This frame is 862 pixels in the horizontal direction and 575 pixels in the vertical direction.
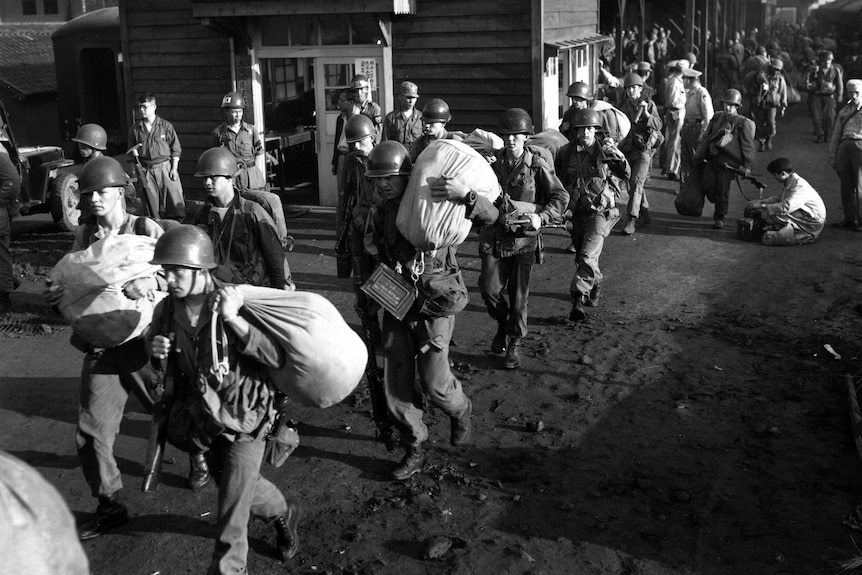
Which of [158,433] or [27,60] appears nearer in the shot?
[158,433]

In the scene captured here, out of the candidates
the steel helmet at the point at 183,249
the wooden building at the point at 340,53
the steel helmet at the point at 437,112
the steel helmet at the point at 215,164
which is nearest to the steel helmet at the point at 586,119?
the steel helmet at the point at 437,112

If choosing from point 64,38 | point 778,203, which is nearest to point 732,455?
point 778,203

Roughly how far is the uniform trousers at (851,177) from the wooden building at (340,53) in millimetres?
3907

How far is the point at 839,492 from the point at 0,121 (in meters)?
10.4

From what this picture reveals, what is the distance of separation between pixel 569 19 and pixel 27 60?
15543mm

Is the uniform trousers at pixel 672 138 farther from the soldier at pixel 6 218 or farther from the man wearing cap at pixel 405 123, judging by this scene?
the soldier at pixel 6 218

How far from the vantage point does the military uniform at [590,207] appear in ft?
28.6

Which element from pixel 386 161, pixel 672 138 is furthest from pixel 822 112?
pixel 386 161

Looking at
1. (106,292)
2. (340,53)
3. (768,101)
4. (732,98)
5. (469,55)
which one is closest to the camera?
(106,292)

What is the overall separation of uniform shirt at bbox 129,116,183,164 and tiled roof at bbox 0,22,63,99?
12.5 metres

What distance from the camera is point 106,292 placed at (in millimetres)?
5156

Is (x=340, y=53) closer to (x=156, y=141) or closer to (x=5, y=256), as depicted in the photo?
(x=156, y=141)

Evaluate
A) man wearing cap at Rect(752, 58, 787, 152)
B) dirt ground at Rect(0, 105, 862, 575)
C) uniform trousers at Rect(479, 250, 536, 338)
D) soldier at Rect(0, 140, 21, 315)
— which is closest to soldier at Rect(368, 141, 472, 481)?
dirt ground at Rect(0, 105, 862, 575)

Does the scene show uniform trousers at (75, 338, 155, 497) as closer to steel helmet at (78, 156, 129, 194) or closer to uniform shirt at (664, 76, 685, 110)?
steel helmet at (78, 156, 129, 194)
